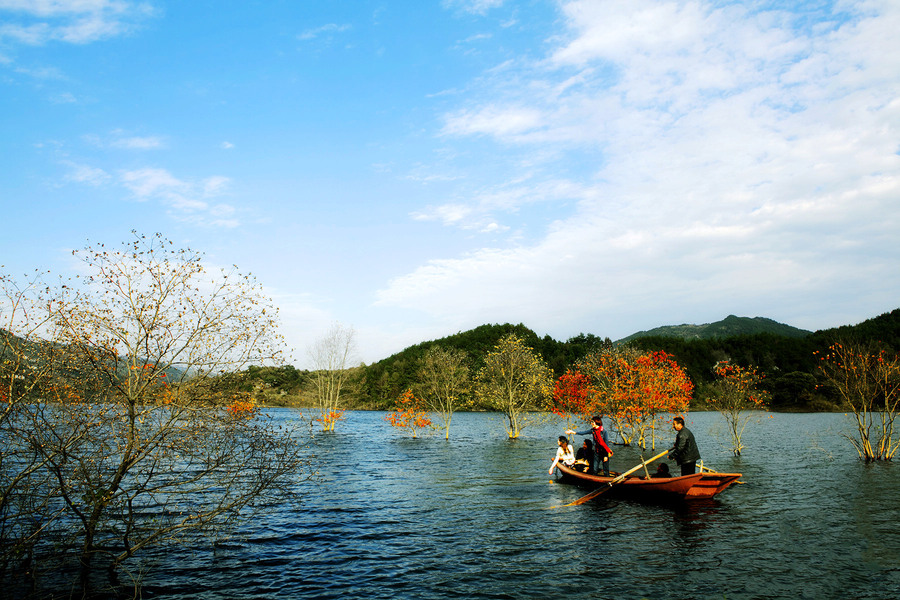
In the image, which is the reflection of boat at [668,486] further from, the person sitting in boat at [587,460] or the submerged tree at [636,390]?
the submerged tree at [636,390]

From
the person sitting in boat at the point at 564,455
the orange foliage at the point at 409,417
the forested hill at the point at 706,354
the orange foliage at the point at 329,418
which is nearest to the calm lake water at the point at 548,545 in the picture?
the person sitting in boat at the point at 564,455

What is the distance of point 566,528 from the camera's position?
1755cm

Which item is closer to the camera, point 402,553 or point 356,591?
point 356,591

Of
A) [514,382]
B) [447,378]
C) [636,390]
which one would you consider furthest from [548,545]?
[447,378]

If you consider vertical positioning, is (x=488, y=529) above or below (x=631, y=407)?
below

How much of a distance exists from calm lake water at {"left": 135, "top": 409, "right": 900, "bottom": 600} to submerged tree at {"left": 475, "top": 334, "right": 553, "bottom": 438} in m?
20.0

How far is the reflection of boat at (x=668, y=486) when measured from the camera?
65.0 feet

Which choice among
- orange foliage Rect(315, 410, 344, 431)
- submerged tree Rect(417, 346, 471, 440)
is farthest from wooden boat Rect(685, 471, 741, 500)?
orange foliage Rect(315, 410, 344, 431)

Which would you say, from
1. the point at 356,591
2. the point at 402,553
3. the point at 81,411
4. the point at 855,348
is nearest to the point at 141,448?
the point at 81,411

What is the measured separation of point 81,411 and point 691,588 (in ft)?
47.8

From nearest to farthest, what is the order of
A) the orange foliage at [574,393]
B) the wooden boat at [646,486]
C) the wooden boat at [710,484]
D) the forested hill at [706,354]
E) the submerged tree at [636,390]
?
the wooden boat at [710,484], the wooden boat at [646,486], the submerged tree at [636,390], the orange foliage at [574,393], the forested hill at [706,354]

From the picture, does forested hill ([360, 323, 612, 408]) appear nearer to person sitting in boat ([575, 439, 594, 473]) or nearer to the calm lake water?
person sitting in boat ([575, 439, 594, 473])

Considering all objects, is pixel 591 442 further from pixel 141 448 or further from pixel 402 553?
pixel 141 448

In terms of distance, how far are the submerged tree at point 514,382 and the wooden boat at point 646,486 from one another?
75.7ft
